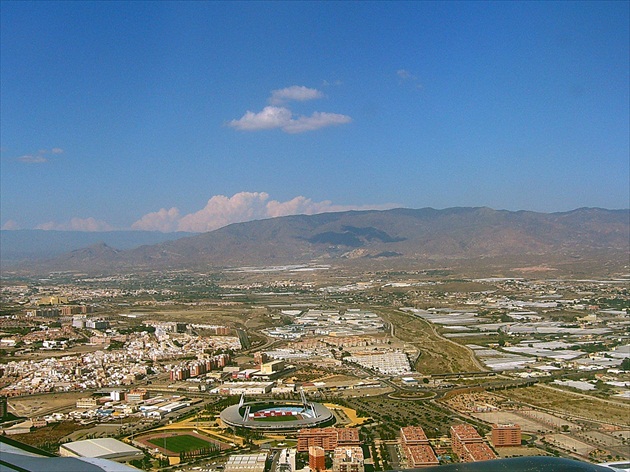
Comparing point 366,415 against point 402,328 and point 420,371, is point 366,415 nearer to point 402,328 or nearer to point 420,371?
point 420,371

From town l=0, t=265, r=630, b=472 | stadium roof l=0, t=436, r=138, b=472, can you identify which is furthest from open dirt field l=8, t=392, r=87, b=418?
stadium roof l=0, t=436, r=138, b=472

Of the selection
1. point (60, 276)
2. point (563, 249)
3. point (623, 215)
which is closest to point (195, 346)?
point (60, 276)

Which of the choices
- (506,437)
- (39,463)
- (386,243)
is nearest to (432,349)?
(506,437)

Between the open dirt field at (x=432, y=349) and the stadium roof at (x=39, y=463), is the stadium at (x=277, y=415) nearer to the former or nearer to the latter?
the open dirt field at (x=432, y=349)

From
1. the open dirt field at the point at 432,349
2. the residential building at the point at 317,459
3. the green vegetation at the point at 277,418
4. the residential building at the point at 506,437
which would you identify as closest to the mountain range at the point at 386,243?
the open dirt field at the point at 432,349

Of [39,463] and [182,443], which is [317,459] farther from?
[39,463]
